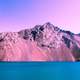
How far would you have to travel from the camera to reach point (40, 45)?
13688cm

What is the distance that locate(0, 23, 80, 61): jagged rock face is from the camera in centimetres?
12238

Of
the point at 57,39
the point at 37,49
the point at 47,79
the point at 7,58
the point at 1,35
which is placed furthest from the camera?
the point at 57,39

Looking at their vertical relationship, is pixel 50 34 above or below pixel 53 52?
above

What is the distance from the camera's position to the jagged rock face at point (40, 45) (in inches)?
4818

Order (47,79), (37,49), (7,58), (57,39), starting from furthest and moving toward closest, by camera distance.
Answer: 1. (57,39)
2. (37,49)
3. (7,58)
4. (47,79)

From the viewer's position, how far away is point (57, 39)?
469ft

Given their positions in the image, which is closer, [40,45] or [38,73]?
[38,73]

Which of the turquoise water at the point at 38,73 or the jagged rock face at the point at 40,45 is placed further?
the jagged rock face at the point at 40,45

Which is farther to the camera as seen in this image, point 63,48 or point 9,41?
point 63,48

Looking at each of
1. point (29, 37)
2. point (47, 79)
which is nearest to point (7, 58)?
point (29, 37)

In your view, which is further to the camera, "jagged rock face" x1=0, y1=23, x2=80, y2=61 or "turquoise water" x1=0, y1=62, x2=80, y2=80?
"jagged rock face" x1=0, y1=23, x2=80, y2=61

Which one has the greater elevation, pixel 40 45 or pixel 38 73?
pixel 38 73

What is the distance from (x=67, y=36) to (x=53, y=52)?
15.7 m

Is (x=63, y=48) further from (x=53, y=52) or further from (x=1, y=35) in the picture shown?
(x=1, y=35)
